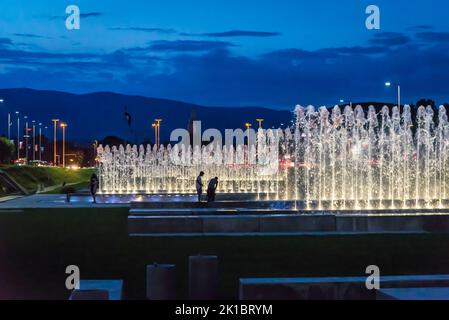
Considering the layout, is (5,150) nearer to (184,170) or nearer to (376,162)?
(184,170)

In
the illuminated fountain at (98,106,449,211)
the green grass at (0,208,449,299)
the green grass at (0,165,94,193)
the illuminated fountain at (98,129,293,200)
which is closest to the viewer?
the green grass at (0,208,449,299)

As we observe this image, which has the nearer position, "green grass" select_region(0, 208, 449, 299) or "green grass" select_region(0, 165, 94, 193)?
"green grass" select_region(0, 208, 449, 299)

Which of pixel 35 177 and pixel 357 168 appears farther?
pixel 35 177

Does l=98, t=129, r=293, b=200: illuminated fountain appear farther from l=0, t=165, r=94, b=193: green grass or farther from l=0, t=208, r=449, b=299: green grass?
l=0, t=208, r=449, b=299: green grass

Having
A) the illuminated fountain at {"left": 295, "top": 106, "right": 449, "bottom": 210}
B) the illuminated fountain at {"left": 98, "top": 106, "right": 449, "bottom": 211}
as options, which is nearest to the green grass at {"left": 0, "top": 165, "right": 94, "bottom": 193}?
the illuminated fountain at {"left": 98, "top": 106, "right": 449, "bottom": 211}

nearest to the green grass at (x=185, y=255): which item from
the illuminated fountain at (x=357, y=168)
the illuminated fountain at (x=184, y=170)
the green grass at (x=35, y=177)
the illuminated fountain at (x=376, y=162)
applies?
the illuminated fountain at (x=357, y=168)

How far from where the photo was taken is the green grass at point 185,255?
456 inches

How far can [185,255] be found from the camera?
1431 centimetres

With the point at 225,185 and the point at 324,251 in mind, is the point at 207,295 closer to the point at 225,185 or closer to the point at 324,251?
the point at 324,251

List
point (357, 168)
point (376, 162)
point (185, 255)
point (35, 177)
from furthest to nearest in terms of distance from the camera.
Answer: point (35, 177)
point (376, 162)
point (357, 168)
point (185, 255)

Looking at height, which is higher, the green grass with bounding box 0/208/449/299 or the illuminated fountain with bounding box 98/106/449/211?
the illuminated fountain with bounding box 98/106/449/211

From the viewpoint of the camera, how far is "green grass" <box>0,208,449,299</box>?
11.6 m

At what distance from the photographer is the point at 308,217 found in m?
18.8

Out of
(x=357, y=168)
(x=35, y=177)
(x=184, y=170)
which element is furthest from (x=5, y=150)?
(x=357, y=168)
